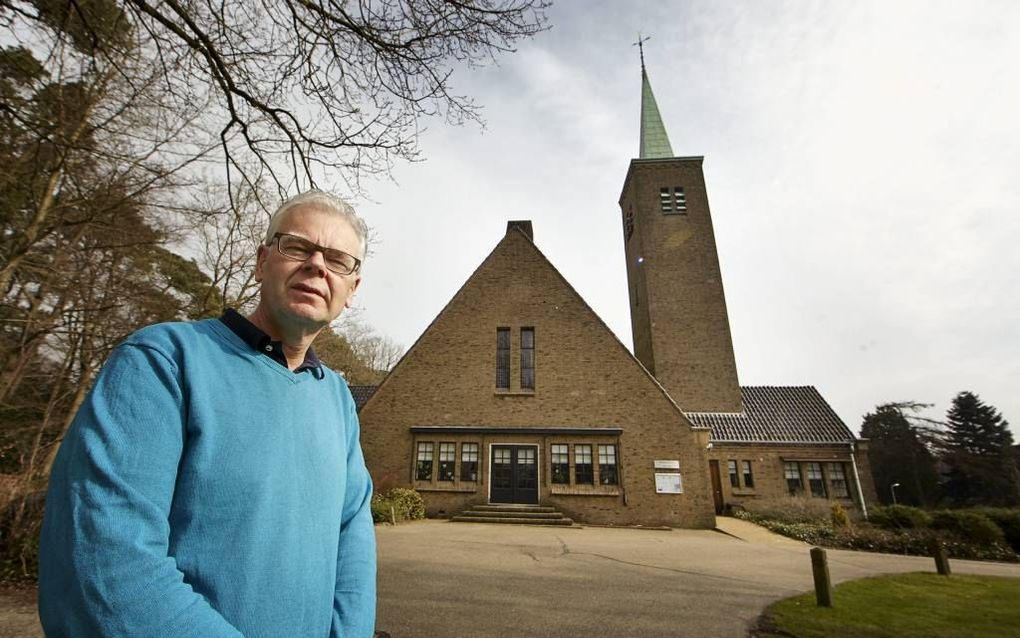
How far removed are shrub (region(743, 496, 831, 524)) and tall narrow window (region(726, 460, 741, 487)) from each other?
1.13 m

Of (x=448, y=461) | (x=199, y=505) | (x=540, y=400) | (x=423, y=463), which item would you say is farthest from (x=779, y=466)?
(x=199, y=505)

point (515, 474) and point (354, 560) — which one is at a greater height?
point (515, 474)

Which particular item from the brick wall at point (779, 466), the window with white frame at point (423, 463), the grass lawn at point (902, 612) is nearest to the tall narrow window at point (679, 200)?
the brick wall at point (779, 466)

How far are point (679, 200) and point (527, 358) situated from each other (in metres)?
16.9

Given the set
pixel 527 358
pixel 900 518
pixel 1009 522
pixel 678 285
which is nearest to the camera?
pixel 1009 522

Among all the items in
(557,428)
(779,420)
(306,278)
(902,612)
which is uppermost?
(779,420)

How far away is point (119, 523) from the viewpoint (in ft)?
3.62

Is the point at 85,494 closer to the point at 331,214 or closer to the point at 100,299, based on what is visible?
the point at 331,214

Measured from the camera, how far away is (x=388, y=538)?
10758 millimetres

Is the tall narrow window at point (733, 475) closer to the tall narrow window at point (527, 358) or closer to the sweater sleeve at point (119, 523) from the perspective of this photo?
the tall narrow window at point (527, 358)

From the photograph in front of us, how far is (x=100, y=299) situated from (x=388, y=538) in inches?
295

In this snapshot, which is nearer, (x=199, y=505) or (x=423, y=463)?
(x=199, y=505)

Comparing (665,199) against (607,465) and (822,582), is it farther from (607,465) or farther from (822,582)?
(822,582)

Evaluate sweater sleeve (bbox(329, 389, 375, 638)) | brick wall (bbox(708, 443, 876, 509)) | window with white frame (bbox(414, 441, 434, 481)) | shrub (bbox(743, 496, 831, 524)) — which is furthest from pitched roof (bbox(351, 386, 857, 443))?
sweater sleeve (bbox(329, 389, 375, 638))
